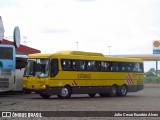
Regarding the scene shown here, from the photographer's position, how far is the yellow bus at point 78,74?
25734 millimetres

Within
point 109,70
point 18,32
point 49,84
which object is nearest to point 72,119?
point 49,84

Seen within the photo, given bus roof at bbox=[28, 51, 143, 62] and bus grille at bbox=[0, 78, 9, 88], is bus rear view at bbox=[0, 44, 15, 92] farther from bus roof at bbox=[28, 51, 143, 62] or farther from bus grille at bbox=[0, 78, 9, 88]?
bus roof at bbox=[28, 51, 143, 62]

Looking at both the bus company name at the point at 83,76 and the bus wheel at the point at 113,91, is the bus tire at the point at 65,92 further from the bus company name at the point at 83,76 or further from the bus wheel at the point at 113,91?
the bus wheel at the point at 113,91

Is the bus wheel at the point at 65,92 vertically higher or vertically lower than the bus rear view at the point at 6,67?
lower

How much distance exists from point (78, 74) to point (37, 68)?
9.32ft

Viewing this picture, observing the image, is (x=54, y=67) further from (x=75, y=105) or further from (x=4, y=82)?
(x=75, y=105)

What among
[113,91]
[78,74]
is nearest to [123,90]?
[113,91]

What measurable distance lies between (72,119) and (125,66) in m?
18.4

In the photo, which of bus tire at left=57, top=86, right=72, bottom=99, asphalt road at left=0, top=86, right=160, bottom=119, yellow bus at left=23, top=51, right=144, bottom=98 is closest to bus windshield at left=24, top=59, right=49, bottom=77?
yellow bus at left=23, top=51, right=144, bottom=98

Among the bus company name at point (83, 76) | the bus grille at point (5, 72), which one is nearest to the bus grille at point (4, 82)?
the bus grille at point (5, 72)

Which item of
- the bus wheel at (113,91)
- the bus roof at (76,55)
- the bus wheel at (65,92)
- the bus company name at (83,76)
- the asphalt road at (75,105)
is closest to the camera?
the asphalt road at (75,105)

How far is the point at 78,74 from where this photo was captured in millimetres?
27547

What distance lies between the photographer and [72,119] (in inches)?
564

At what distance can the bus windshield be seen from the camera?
84.3 ft
